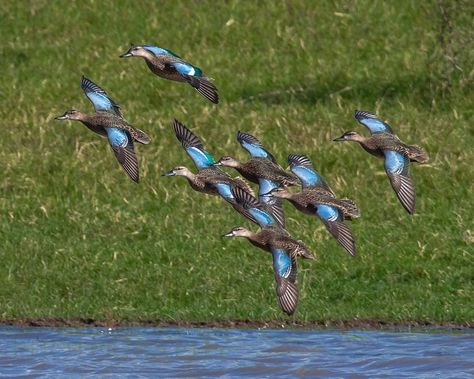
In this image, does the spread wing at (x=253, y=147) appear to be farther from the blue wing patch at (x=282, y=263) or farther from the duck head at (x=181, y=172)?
the blue wing patch at (x=282, y=263)

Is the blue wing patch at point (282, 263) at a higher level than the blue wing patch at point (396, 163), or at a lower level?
lower

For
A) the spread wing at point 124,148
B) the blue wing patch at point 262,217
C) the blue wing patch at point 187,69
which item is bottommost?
the blue wing patch at point 262,217

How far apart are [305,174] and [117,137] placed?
1590 mm

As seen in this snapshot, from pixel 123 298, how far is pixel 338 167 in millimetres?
3049

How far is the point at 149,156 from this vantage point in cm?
1555

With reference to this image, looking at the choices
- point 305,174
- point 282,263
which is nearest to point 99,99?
point 305,174

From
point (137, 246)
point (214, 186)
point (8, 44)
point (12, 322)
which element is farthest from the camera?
point (8, 44)

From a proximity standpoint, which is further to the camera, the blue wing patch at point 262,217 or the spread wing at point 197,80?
the blue wing patch at point 262,217

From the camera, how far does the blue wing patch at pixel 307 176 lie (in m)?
11.6

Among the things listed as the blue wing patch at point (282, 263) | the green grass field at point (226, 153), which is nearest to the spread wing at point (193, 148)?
the blue wing patch at point (282, 263)

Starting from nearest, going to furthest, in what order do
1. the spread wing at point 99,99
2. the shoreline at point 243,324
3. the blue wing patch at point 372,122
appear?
1. the spread wing at point 99,99
2. the blue wing patch at point 372,122
3. the shoreline at point 243,324

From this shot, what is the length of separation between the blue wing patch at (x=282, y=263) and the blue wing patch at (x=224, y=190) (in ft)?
1.54

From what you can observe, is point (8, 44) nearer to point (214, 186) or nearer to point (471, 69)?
point (471, 69)

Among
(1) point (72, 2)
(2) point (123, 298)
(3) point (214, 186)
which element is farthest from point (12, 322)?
(1) point (72, 2)
